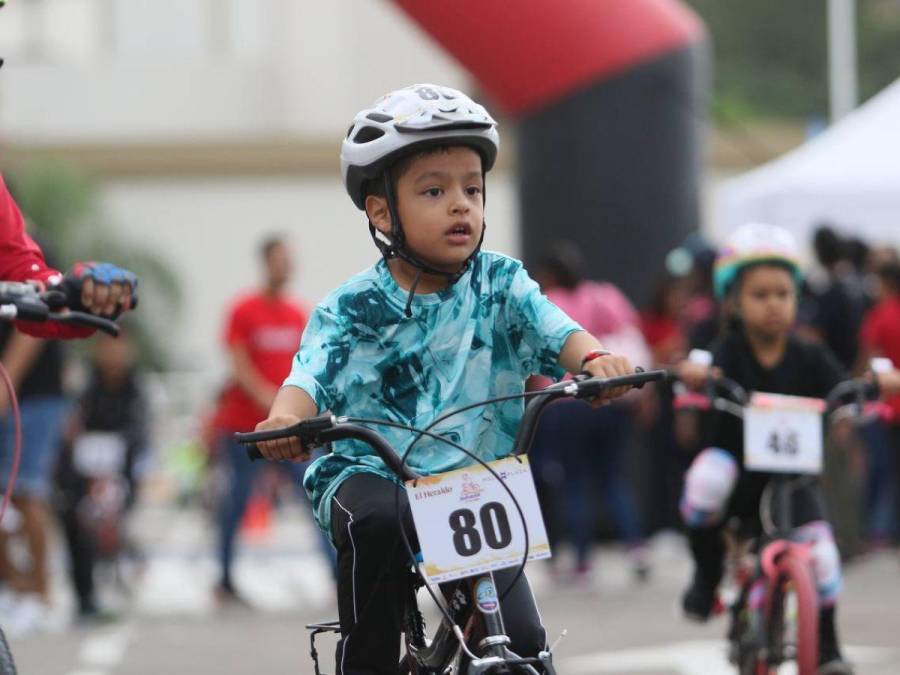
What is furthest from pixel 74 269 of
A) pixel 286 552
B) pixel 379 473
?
pixel 286 552

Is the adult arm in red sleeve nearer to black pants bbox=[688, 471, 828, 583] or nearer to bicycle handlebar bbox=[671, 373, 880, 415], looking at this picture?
bicycle handlebar bbox=[671, 373, 880, 415]

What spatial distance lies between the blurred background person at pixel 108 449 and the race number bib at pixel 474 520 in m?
7.79

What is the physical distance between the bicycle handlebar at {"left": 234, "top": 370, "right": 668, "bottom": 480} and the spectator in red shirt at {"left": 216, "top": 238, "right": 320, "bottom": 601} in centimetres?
746

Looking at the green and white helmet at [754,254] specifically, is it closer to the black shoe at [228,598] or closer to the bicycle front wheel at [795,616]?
the bicycle front wheel at [795,616]

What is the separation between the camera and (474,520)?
4.60 meters

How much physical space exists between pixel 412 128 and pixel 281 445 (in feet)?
2.70

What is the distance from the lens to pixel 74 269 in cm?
507

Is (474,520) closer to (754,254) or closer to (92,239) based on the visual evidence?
(754,254)

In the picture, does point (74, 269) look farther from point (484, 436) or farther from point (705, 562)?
point (705, 562)

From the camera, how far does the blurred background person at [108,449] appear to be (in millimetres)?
12508

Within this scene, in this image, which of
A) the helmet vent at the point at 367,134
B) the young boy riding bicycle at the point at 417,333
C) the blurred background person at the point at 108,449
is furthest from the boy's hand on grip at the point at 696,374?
the blurred background person at the point at 108,449

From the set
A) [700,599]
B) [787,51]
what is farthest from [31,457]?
[787,51]

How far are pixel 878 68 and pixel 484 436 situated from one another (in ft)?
172

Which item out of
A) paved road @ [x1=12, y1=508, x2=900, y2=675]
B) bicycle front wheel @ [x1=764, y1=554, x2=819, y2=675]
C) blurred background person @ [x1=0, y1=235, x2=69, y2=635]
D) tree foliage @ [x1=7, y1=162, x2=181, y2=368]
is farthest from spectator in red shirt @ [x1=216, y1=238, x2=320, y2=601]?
tree foliage @ [x1=7, y1=162, x2=181, y2=368]
